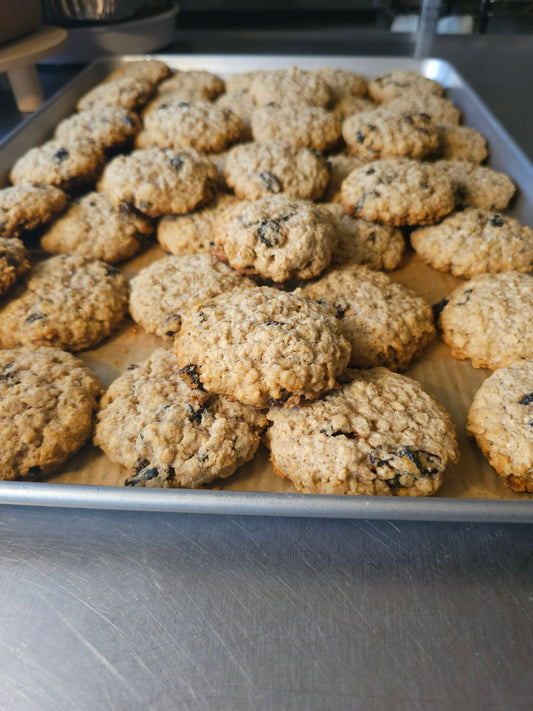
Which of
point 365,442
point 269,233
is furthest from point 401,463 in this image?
point 269,233

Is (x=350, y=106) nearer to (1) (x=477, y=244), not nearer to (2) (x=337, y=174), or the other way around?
(2) (x=337, y=174)

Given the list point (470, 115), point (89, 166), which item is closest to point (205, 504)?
point (89, 166)

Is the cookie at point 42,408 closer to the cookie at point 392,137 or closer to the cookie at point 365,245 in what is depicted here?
the cookie at point 365,245

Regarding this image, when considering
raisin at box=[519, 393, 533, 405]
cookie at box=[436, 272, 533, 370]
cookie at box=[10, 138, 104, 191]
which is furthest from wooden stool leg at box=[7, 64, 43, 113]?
raisin at box=[519, 393, 533, 405]

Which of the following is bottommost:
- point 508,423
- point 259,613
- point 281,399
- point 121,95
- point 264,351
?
point 259,613

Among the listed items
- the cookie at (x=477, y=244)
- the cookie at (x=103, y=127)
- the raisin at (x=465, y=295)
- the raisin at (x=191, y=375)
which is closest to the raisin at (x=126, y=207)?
the cookie at (x=103, y=127)

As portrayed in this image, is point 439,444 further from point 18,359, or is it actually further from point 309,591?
point 18,359
